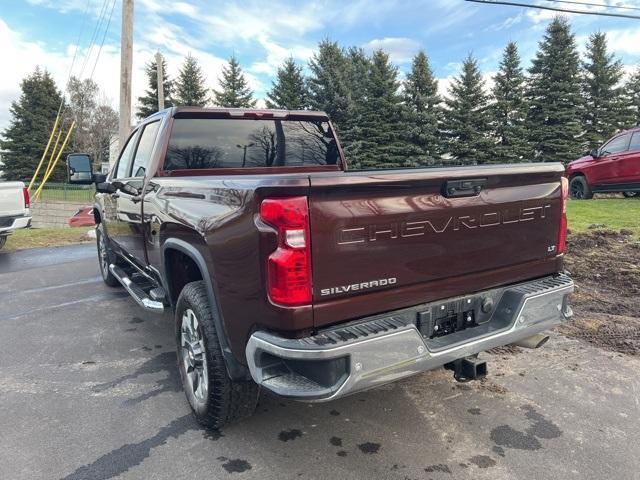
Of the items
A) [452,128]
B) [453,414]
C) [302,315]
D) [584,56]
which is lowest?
[453,414]

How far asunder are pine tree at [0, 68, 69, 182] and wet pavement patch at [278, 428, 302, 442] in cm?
4661

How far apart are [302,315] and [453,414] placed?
60.6 inches

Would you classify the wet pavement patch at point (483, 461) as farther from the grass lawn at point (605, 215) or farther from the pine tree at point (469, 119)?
the pine tree at point (469, 119)

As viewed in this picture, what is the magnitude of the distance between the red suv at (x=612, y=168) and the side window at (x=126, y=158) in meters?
11.5

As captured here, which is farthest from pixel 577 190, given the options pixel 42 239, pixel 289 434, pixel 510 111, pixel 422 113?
pixel 510 111

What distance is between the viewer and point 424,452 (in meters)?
2.72

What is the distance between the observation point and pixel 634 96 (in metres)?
33.3

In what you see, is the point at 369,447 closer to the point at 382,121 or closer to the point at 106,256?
the point at 106,256

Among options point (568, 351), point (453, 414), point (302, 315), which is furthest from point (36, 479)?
point (568, 351)

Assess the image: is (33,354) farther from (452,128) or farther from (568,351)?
(452,128)

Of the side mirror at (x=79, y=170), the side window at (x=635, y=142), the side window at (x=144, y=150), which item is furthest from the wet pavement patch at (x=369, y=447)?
the side window at (x=635, y=142)

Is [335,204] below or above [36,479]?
above

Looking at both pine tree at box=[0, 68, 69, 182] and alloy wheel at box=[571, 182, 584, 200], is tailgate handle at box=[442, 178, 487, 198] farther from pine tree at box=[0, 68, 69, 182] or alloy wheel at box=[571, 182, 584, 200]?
pine tree at box=[0, 68, 69, 182]

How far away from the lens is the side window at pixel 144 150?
423 centimetres
